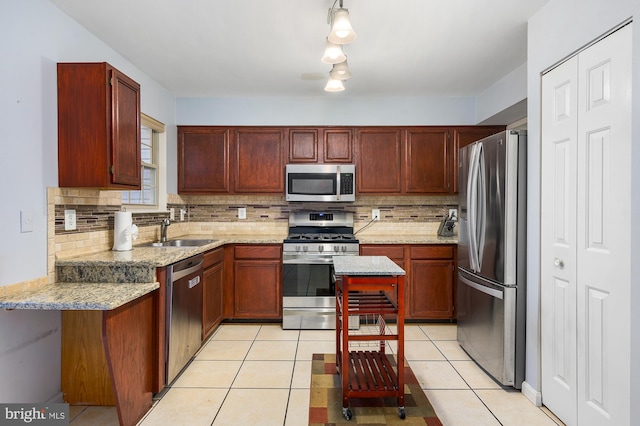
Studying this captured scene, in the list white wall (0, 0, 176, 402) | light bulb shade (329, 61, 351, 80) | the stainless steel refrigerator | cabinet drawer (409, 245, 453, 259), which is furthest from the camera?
cabinet drawer (409, 245, 453, 259)

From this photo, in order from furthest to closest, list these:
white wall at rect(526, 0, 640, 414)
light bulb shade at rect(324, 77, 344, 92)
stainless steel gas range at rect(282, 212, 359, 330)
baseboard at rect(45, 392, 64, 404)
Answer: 1. stainless steel gas range at rect(282, 212, 359, 330)
2. light bulb shade at rect(324, 77, 344, 92)
3. baseboard at rect(45, 392, 64, 404)
4. white wall at rect(526, 0, 640, 414)

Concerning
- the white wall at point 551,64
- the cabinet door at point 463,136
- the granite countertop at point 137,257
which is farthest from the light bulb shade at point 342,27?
the cabinet door at point 463,136

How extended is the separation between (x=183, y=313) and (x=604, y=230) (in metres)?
2.64

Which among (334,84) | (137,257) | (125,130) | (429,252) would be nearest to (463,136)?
(429,252)

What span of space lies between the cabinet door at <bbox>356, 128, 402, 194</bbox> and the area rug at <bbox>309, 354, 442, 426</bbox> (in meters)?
2.13

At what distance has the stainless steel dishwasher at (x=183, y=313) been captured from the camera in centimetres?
246

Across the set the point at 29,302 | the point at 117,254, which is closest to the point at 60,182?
the point at 117,254

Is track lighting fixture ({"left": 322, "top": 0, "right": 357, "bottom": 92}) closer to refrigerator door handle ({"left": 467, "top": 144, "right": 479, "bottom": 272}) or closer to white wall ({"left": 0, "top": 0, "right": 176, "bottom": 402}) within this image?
refrigerator door handle ({"left": 467, "top": 144, "right": 479, "bottom": 272})

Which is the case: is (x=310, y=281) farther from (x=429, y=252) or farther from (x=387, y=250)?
(x=429, y=252)

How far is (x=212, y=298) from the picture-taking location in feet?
11.2

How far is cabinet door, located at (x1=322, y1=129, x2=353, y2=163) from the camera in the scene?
13.6ft

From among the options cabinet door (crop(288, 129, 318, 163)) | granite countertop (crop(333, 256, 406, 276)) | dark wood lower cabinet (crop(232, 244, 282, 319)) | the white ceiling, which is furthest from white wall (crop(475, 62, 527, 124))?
dark wood lower cabinet (crop(232, 244, 282, 319))

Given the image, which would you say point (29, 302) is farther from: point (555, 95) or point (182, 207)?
point (555, 95)

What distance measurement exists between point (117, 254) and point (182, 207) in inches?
70.5
